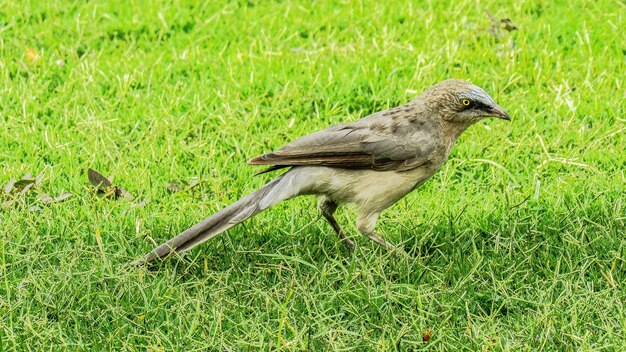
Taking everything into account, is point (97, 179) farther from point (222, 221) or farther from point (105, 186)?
point (222, 221)

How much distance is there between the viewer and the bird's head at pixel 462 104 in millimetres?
6723

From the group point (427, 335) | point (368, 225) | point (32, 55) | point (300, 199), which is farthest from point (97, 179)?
point (427, 335)

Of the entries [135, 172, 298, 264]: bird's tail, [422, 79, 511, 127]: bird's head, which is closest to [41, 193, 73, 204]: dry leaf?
[135, 172, 298, 264]: bird's tail

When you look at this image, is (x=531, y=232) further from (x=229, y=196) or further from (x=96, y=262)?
(x=96, y=262)

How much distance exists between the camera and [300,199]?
7.55 metres

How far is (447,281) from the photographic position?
634 cm

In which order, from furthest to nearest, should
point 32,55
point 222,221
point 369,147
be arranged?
point 32,55
point 369,147
point 222,221

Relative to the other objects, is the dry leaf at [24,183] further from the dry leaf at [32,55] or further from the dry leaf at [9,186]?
the dry leaf at [32,55]

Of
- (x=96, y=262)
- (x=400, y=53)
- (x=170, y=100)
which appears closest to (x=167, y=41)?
(x=170, y=100)

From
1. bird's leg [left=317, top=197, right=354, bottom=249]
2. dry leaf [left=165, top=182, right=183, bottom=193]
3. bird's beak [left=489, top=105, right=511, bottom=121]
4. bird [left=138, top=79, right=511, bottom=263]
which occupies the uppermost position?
bird's beak [left=489, top=105, right=511, bottom=121]

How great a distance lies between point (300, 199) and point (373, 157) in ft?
3.23

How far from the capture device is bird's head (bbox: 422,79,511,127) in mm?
6723

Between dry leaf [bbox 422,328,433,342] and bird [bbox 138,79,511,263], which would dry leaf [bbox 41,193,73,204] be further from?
dry leaf [bbox 422,328,433,342]

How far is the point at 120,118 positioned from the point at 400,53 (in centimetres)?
242
